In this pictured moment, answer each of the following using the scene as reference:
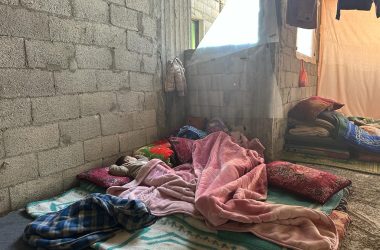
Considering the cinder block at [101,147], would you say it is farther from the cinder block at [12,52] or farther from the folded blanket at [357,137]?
the folded blanket at [357,137]

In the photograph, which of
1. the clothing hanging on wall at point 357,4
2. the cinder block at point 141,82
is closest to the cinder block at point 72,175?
the cinder block at point 141,82

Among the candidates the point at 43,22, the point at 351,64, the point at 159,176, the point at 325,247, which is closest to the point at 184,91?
the point at 159,176

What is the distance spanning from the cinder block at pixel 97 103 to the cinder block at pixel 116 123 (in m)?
0.07

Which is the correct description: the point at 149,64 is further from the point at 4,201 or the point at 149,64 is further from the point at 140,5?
the point at 4,201

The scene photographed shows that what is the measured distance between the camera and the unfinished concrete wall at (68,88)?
67.1 inches

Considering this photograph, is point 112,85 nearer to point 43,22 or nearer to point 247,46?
point 43,22

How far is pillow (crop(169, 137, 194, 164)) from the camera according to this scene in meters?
2.47

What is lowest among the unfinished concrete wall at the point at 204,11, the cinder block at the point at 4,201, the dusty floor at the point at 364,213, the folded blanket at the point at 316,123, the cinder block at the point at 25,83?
the dusty floor at the point at 364,213

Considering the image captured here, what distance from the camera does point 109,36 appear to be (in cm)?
232

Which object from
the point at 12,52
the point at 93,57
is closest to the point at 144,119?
the point at 93,57

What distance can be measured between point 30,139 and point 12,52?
1.88 feet

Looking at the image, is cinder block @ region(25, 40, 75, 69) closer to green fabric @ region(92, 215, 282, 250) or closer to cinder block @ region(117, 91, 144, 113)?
cinder block @ region(117, 91, 144, 113)

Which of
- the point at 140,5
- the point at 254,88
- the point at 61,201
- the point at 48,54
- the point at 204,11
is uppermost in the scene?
the point at 204,11

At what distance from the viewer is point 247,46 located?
2828mm
